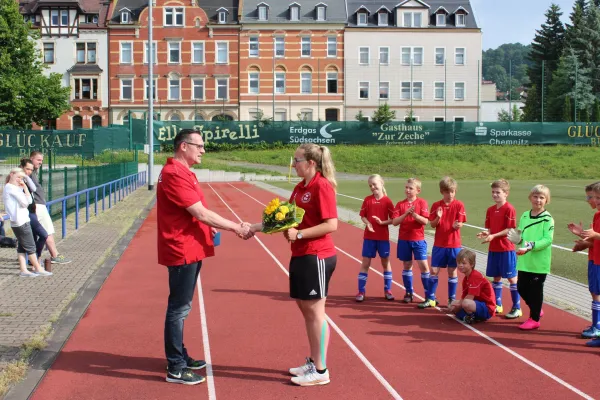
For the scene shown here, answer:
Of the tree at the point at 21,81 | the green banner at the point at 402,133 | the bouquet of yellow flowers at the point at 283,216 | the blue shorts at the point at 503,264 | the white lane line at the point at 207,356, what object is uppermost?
the tree at the point at 21,81

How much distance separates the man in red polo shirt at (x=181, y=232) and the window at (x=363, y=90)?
190 ft

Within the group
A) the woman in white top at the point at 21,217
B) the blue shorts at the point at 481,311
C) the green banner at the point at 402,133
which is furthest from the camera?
the green banner at the point at 402,133

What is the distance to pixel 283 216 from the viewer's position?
5410 mm

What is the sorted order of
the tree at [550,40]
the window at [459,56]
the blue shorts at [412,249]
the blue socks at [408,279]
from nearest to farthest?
the blue shorts at [412,249]
the blue socks at [408,279]
the window at [459,56]
the tree at [550,40]

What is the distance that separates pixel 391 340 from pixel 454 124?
4685 cm

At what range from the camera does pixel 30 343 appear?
22.1 feet

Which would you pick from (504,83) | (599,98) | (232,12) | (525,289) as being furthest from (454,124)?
(504,83)

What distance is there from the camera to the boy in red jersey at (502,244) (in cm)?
808

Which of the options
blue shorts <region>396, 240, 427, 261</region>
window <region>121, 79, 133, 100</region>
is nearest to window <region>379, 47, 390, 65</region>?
window <region>121, 79, 133, 100</region>

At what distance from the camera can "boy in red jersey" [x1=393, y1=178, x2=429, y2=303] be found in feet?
28.5

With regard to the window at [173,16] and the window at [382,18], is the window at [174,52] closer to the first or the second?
the window at [173,16]

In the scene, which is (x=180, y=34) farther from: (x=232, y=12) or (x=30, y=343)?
(x=30, y=343)

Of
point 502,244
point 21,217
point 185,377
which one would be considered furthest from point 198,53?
point 185,377

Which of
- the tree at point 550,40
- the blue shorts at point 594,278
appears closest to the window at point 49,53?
the tree at point 550,40
